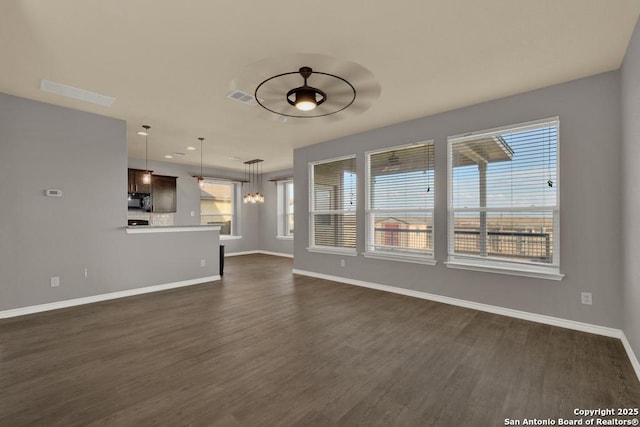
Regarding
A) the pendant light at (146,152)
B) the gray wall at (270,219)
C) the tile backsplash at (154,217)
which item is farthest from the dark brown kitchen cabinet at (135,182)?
the gray wall at (270,219)

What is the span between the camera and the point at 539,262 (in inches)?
135

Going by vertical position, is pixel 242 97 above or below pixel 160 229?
above

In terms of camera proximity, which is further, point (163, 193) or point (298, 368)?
point (163, 193)

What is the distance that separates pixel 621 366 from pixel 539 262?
1.27 meters

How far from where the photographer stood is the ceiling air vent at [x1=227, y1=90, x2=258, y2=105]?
Answer: 345 centimetres

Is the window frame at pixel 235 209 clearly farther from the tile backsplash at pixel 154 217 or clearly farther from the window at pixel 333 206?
the window at pixel 333 206

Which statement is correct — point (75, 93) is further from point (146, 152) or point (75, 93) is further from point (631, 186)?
point (631, 186)

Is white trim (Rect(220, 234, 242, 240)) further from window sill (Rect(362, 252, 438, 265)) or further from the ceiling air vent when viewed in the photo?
the ceiling air vent

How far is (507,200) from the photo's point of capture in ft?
11.9

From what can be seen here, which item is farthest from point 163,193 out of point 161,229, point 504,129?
point 504,129

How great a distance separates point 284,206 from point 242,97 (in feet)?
19.5

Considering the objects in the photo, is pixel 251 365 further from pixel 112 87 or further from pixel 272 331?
pixel 112 87

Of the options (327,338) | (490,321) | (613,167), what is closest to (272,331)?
(327,338)

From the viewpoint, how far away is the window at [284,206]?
934 centimetres
